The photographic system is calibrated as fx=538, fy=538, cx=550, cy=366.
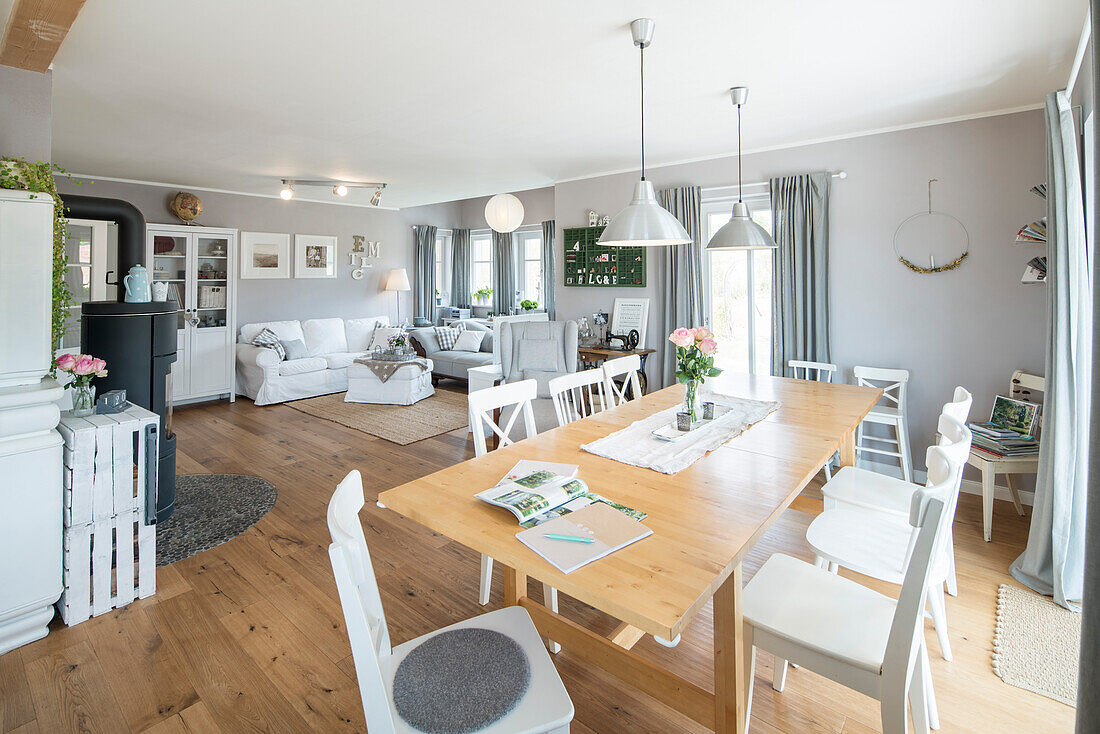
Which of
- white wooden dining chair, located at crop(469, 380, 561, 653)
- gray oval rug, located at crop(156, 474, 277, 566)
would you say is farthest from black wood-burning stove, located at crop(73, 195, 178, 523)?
white wooden dining chair, located at crop(469, 380, 561, 653)

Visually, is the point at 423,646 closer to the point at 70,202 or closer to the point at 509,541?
the point at 509,541

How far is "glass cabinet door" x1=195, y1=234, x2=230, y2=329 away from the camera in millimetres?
6156

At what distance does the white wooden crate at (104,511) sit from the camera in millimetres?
2201

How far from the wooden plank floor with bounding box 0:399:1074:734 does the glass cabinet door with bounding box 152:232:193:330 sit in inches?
157

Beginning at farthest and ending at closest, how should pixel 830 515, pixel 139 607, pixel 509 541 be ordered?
pixel 139 607 < pixel 830 515 < pixel 509 541

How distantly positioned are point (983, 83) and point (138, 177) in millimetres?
7258

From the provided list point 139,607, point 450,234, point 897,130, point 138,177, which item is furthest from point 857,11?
point 450,234

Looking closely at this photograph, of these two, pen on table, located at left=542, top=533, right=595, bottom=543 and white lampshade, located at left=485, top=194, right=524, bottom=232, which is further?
white lampshade, located at left=485, top=194, right=524, bottom=232

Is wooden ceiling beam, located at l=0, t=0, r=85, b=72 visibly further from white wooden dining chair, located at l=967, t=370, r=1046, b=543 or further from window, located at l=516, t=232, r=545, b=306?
window, located at l=516, t=232, r=545, b=306

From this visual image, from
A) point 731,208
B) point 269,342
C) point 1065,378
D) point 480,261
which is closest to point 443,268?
point 480,261

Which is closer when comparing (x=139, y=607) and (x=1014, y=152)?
(x=139, y=607)

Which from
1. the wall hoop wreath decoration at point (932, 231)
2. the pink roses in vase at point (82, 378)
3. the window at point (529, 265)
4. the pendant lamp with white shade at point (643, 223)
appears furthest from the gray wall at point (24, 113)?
the window at point (529, 265)

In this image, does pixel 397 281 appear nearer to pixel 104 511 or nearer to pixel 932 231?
pixel 104 511

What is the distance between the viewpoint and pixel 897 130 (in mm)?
3705
